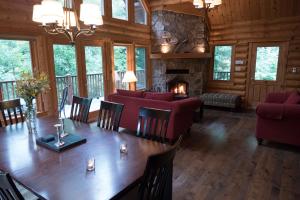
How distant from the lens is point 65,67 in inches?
203

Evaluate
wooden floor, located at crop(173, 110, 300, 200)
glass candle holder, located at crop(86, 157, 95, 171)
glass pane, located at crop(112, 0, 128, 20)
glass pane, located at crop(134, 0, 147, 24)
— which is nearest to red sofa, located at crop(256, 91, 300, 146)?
wooden floor, located at crop(173, 110, 300, 200)

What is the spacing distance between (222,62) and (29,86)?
6499 mm

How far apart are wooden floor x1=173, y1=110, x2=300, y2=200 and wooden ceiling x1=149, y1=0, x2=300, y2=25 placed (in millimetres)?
3825

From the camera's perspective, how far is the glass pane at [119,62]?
6.56 meters

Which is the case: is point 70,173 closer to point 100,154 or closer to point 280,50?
point 100,154

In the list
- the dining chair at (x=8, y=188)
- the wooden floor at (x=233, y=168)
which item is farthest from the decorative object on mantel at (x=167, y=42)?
the dining chair at (x=8, y=188)

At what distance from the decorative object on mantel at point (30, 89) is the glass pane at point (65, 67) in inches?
111

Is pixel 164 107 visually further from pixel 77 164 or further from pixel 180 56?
pixel 180 56

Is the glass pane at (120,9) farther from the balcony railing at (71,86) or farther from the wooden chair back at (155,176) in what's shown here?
the wooden chair back at (155,176)

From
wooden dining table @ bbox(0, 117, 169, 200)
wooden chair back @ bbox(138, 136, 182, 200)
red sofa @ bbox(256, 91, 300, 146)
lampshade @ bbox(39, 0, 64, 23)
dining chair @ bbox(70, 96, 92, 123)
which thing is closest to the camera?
wooden chair back @ bbox(138, 136, 182, 200)

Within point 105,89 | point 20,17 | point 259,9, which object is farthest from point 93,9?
point 259,9

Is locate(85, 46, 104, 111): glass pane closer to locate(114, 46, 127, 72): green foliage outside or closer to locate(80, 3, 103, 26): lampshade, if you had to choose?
locate(114, 46, 127, 72): green foliage outside

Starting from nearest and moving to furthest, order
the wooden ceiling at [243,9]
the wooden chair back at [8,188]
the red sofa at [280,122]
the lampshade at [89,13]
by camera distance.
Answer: the wooden chair back at [8,188] < the lampshade at [89,13] < the red sofa at [280,122] < the wooden ceiling at [243,9]

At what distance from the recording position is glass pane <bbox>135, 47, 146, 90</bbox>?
24.6 feet
